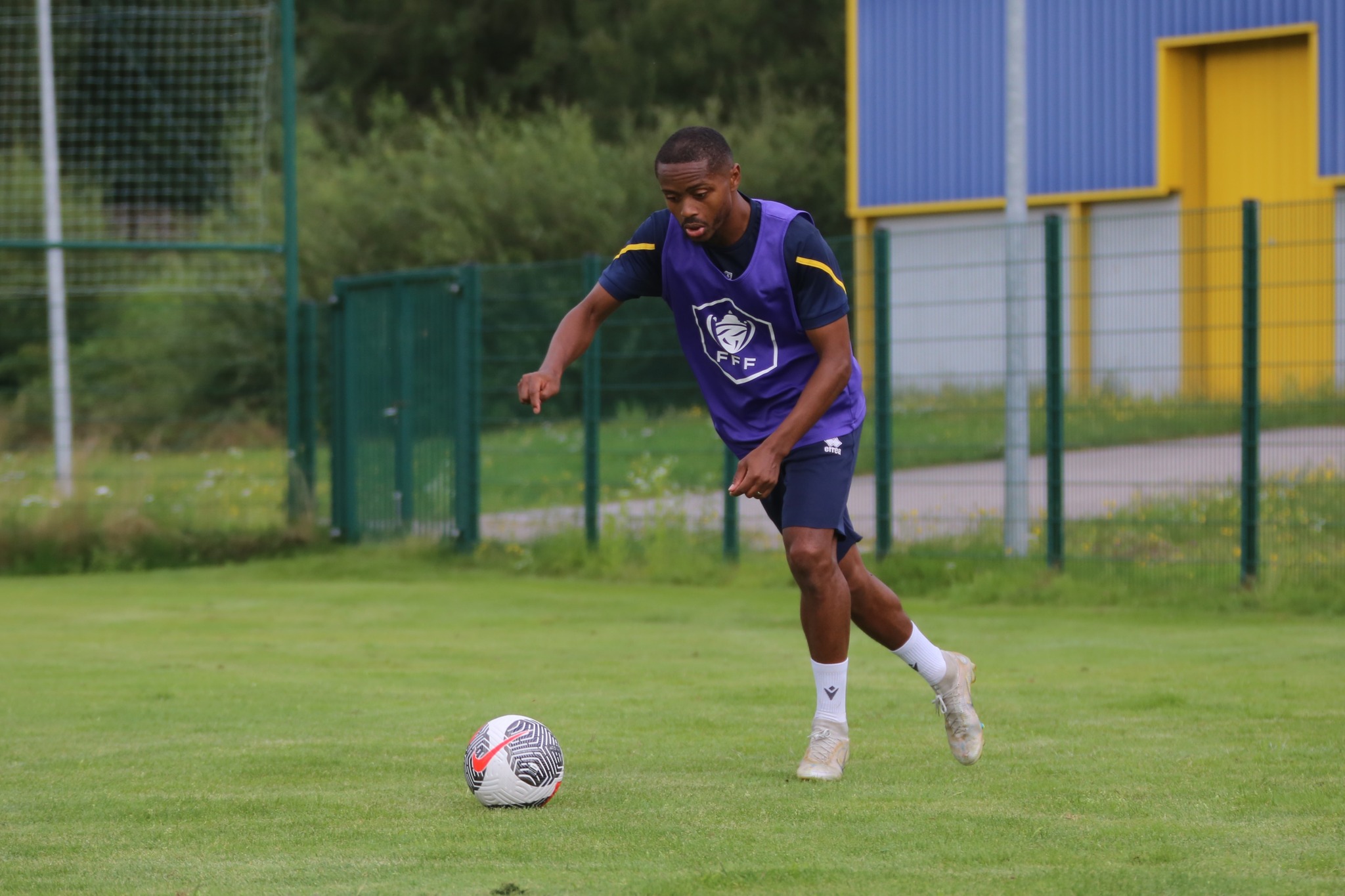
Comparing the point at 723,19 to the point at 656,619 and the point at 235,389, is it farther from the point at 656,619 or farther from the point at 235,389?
the point at 656,619

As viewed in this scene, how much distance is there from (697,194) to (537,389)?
783mm

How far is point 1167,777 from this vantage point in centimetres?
508

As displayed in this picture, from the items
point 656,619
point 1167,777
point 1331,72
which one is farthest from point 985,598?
point 1331,72

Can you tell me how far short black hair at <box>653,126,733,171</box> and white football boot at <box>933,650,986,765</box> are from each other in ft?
5.96

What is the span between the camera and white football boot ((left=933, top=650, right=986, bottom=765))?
5.36m

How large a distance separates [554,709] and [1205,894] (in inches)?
137

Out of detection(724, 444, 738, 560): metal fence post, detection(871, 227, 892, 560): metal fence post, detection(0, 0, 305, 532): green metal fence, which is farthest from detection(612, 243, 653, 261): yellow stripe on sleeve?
detection(0, 0, 305, 532): green metal fence

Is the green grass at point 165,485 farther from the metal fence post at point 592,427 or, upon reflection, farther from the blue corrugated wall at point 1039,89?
the blue corrugated wall at point 1039,89

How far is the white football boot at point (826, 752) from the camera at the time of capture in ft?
16.8

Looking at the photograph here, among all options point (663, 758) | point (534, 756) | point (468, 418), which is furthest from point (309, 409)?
point (534, 756)

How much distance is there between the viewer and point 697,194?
5133 mm

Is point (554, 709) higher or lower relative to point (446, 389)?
lower

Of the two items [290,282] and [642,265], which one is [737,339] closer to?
[642,265]

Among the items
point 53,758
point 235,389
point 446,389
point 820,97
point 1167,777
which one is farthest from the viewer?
point 820,97
